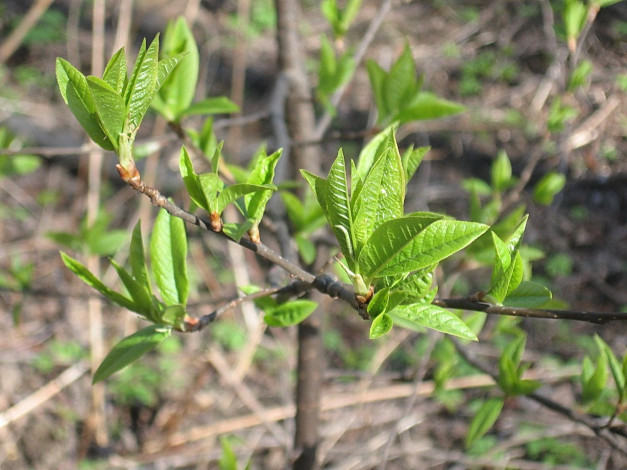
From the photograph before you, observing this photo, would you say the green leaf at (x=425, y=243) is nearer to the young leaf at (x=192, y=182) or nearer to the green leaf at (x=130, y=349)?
the young leaf at (x=192, y=182)

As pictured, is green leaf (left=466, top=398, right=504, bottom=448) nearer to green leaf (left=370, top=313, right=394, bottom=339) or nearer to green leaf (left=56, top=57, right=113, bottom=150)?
green leaf (left=370, top=313, right=394, bottom=339)

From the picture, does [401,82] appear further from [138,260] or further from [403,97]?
[138,260]

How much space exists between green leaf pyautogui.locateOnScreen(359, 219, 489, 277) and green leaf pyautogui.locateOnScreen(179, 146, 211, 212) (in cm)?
18

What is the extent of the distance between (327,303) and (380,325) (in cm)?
190

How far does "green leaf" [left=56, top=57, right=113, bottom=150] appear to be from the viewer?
512 millimetres

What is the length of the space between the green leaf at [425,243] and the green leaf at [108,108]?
262 millimetres

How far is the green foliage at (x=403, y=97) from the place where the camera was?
94cm

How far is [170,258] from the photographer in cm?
71

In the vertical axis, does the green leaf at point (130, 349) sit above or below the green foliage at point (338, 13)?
below

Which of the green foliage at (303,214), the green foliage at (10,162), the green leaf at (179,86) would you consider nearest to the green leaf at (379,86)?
the green foliage at (303,214)

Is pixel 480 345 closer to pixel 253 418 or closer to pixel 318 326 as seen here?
pixel 253 418

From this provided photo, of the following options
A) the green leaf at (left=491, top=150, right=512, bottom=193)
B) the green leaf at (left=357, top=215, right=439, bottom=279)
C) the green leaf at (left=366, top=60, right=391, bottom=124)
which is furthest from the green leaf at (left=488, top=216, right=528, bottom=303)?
the green leaf at (left=491, top=150, right=512, bottom=193)

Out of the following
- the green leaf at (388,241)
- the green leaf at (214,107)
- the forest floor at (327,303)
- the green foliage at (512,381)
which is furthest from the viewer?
the forest floor at (327,303)

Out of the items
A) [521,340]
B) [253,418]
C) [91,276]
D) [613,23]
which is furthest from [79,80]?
[613,23]
